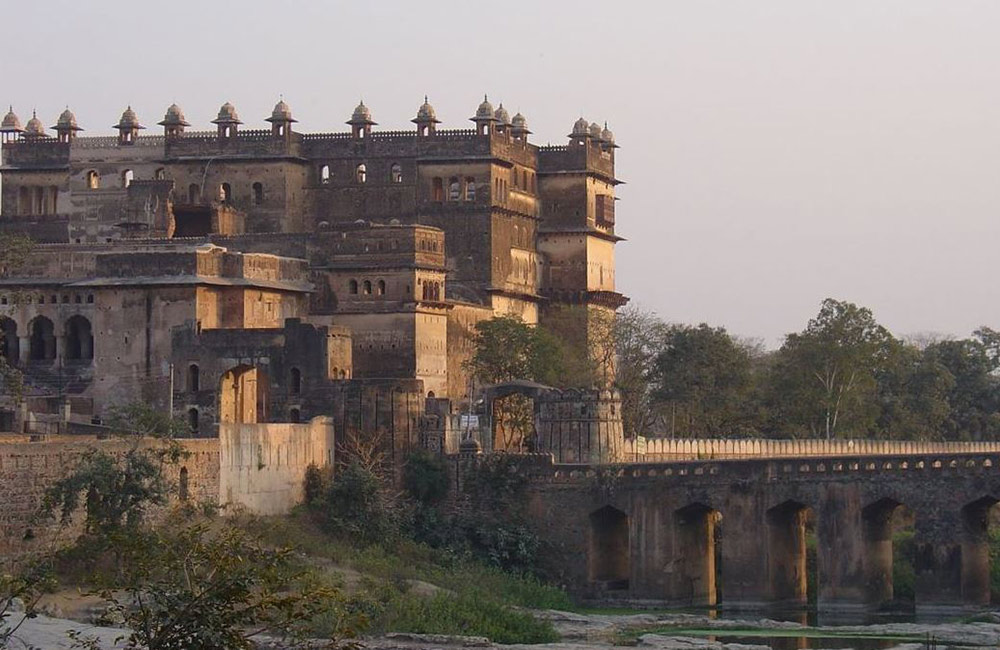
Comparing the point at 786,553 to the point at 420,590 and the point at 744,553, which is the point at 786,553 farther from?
the point at 420,590

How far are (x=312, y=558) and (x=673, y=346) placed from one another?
99.9ft

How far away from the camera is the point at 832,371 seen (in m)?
87.1

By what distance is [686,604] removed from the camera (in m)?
62.6

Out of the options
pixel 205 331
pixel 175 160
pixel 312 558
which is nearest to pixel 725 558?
pixel 312 558

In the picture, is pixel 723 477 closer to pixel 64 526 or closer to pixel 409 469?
pixel 409 469

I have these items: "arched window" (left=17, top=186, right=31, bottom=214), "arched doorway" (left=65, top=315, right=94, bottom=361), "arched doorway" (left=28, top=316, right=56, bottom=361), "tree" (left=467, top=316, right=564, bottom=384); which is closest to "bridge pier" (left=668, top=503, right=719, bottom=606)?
"tree" (left=467, top=316, right=564, bottom=384)

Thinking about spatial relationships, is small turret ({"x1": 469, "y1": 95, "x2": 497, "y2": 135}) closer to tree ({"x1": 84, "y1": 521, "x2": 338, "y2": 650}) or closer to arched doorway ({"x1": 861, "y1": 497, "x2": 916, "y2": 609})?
arched doorway ({"x1": 861, "y1": 497, "x2": 916, "y2": 609})

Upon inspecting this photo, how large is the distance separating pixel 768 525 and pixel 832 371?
84.3ft

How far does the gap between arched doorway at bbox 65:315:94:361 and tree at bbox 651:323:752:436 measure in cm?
2174

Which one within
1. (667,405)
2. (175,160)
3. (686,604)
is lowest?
(686,604)

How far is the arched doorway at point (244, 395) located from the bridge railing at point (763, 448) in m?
10.4

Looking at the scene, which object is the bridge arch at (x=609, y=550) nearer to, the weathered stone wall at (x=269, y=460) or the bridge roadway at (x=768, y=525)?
the bridge roadway at (x=768, y=525)

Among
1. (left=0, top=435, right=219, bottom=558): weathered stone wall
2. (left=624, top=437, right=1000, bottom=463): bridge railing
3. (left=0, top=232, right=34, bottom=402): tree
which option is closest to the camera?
(left=0, top=435, right=219, bottom=558): weathered stone wall

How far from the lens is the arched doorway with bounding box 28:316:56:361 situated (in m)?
74.0
